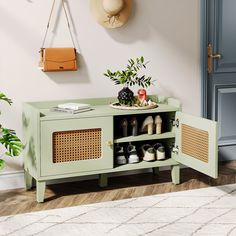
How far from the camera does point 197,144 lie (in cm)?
380

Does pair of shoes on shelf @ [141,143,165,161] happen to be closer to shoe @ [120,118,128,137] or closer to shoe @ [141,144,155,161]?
shoe @ [141,144,155,161]

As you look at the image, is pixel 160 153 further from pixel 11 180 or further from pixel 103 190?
pixel 11 180

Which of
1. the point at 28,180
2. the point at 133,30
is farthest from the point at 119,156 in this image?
the point at 133,30

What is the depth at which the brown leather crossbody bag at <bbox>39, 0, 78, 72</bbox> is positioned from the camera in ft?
13.1

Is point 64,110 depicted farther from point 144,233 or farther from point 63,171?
point 144,233

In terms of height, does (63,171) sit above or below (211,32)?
below

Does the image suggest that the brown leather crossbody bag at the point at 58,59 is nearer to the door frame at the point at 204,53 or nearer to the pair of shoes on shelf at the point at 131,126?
the pair of shoes on shelf at the point at 131,126

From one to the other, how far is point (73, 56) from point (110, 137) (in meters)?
0.70

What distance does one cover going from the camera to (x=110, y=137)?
3.89 m

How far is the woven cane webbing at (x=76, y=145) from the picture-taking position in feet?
12.3

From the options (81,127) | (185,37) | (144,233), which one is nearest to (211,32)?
(185,37)

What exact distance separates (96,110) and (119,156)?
396mm

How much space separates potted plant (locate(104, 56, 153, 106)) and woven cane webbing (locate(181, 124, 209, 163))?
459 mm

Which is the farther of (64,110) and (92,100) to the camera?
(92,100)
